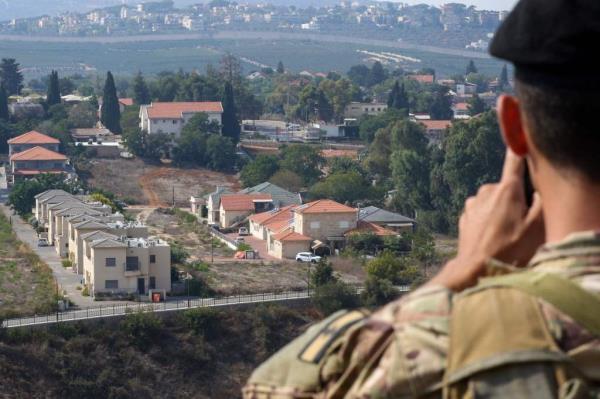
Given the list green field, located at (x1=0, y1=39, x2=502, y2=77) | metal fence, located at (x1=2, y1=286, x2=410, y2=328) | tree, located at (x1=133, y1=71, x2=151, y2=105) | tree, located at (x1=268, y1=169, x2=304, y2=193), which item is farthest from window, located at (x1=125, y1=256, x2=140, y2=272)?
green field, located at (x1=0, y1=39, x2=502, y2=77)

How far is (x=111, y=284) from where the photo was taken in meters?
18.3

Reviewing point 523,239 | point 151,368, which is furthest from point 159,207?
point 523,239

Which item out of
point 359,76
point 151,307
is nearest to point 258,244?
point 151,307

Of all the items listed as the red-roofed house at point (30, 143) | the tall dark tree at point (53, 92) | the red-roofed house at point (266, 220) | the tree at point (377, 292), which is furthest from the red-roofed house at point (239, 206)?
the tall dark tree at point (53, 92)

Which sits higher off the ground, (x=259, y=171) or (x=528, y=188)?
(x=528, y=188)

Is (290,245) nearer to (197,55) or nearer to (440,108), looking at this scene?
(440,108)

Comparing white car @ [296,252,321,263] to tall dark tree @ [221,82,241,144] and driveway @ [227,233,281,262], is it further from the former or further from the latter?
tall dark tree @ [221,82,241,144]

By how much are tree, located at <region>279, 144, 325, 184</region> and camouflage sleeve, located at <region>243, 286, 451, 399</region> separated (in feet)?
90.2

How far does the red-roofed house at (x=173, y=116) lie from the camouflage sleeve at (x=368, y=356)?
31998 mm

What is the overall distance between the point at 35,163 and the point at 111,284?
1045cm

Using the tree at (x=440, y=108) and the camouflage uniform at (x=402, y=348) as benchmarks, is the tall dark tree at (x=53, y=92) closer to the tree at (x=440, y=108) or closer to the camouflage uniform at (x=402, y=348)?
the tree at (x=440, y=108)

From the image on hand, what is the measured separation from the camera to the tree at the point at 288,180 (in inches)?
1100

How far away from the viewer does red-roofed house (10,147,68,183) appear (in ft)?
92.1

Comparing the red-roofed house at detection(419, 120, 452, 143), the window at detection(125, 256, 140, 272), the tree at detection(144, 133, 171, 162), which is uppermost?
the window at detection(125, 256, 140, 272)
